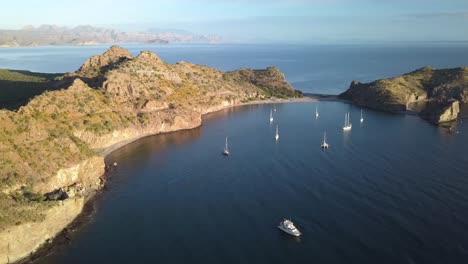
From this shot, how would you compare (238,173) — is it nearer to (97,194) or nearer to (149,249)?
(97,194)

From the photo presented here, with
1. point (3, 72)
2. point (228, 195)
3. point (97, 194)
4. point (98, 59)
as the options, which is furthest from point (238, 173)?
point (3, 72)

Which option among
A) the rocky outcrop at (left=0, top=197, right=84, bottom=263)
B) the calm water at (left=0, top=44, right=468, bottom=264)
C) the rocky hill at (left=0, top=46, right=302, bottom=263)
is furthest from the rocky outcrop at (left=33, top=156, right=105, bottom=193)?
the rocky outcrop at (left=0, top=197, right=84, bottom=263)

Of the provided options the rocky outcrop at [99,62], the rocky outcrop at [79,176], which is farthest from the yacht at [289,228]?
the rocky outcrop at [99,62]

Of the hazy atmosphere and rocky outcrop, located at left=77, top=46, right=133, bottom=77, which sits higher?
rocky outcrop, located at left=77, top=46, right=133, bottom=77

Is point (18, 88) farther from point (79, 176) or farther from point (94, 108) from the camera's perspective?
point (79, 176)

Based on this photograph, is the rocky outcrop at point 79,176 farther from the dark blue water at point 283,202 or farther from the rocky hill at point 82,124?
the dark blue water at point 283,202

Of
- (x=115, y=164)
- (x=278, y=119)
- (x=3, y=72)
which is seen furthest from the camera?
(x=3, y=72)

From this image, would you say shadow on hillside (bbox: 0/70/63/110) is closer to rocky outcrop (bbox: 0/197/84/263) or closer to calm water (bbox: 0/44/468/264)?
calm water (bbox: 0/44/468/264)
